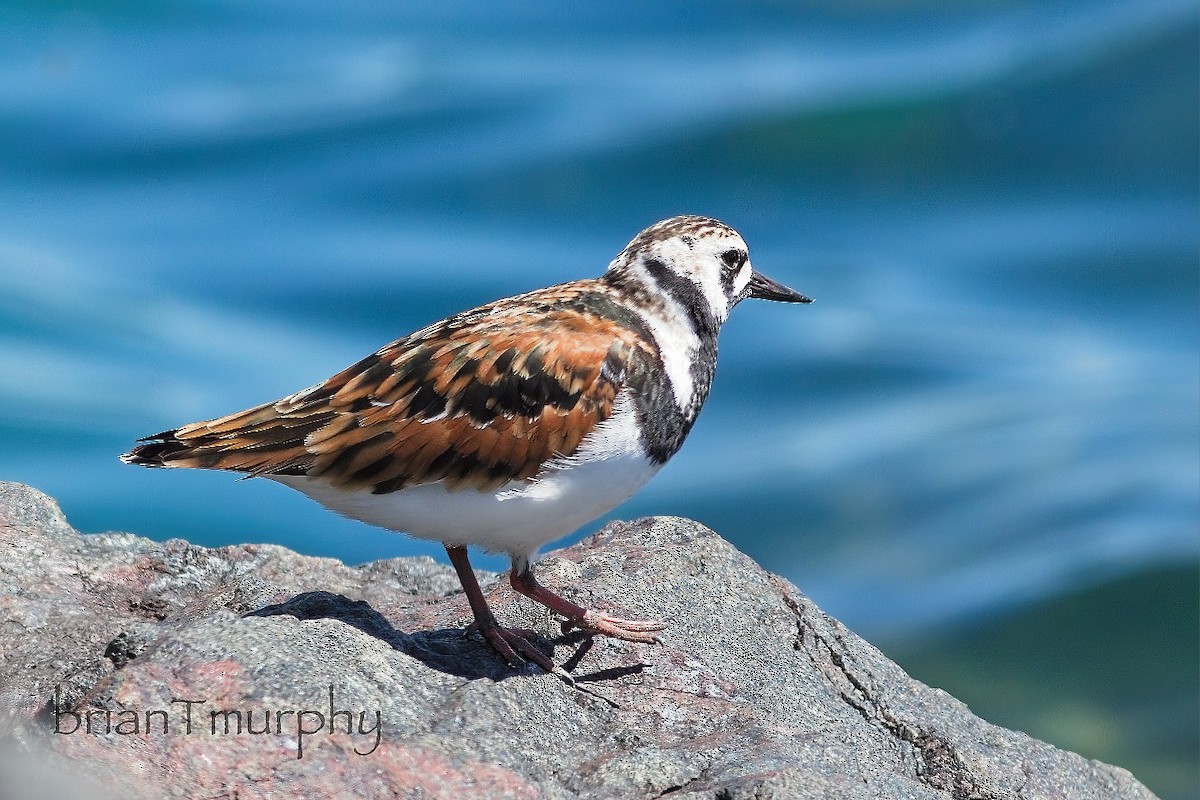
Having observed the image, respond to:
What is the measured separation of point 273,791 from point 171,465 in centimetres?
148

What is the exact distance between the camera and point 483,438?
482cm

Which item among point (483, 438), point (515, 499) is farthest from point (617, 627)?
point (483, 438)

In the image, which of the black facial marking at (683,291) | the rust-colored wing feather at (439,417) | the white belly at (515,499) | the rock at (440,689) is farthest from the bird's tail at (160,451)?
the black facial marking at (683,291)

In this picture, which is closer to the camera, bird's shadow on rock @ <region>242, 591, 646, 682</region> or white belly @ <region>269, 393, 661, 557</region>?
bird's shadow on rock @ <region>242, 591, 646, 682</region>

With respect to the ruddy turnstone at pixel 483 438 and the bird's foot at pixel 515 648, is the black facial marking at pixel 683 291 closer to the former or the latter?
the ruddy turnstone at pixel 483 438

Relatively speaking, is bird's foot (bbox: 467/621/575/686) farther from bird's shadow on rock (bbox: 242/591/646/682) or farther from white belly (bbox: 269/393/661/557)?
white belly (bbox: 269/393/661/557)

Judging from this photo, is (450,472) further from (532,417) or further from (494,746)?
(494,746)

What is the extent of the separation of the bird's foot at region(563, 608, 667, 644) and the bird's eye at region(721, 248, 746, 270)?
128cm

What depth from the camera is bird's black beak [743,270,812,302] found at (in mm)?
5773

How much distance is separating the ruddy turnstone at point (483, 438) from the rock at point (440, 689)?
0.26 metres

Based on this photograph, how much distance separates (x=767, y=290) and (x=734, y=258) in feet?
1.16

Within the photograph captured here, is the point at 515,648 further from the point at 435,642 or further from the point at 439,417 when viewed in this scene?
the point at 439,417

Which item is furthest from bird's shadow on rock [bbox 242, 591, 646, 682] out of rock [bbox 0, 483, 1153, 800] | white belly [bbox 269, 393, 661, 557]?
white belly [bbox 269, 393, 661, 557]

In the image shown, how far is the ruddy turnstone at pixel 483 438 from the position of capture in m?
4.82
